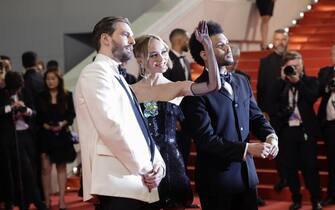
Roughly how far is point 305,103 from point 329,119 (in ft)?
1.14

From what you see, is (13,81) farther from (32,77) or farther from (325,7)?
(325,7)

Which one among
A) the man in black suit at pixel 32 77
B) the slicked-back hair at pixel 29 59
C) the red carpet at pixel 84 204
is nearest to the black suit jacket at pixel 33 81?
the man in black suit at pixel 32 77

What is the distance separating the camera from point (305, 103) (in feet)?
25.6

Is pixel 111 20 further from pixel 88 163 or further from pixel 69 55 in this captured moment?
pixel 69 55

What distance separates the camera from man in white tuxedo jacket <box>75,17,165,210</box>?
3.63m

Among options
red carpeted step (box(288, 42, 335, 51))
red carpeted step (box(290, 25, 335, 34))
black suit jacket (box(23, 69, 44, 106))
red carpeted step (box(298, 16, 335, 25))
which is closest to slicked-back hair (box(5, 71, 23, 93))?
black suit jacket (box(23, 69, 44, 106))

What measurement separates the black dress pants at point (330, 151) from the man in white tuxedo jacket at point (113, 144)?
447 cm

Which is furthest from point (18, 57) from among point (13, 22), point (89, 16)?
point (89, 16)

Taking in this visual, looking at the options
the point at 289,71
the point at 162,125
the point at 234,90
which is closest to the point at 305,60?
the point at 289,71

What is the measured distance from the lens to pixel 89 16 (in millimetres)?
13203

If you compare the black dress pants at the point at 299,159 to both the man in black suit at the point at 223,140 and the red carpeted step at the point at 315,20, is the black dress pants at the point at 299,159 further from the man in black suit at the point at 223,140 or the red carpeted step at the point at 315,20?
the red carpeted step at the point at 315,20

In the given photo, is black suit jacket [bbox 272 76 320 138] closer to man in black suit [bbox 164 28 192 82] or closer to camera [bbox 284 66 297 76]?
camera [bbox 284 66 297 76]

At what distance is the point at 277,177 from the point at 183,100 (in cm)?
443

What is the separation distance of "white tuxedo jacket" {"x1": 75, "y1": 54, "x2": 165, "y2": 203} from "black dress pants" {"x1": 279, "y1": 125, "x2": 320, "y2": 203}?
167 inches
